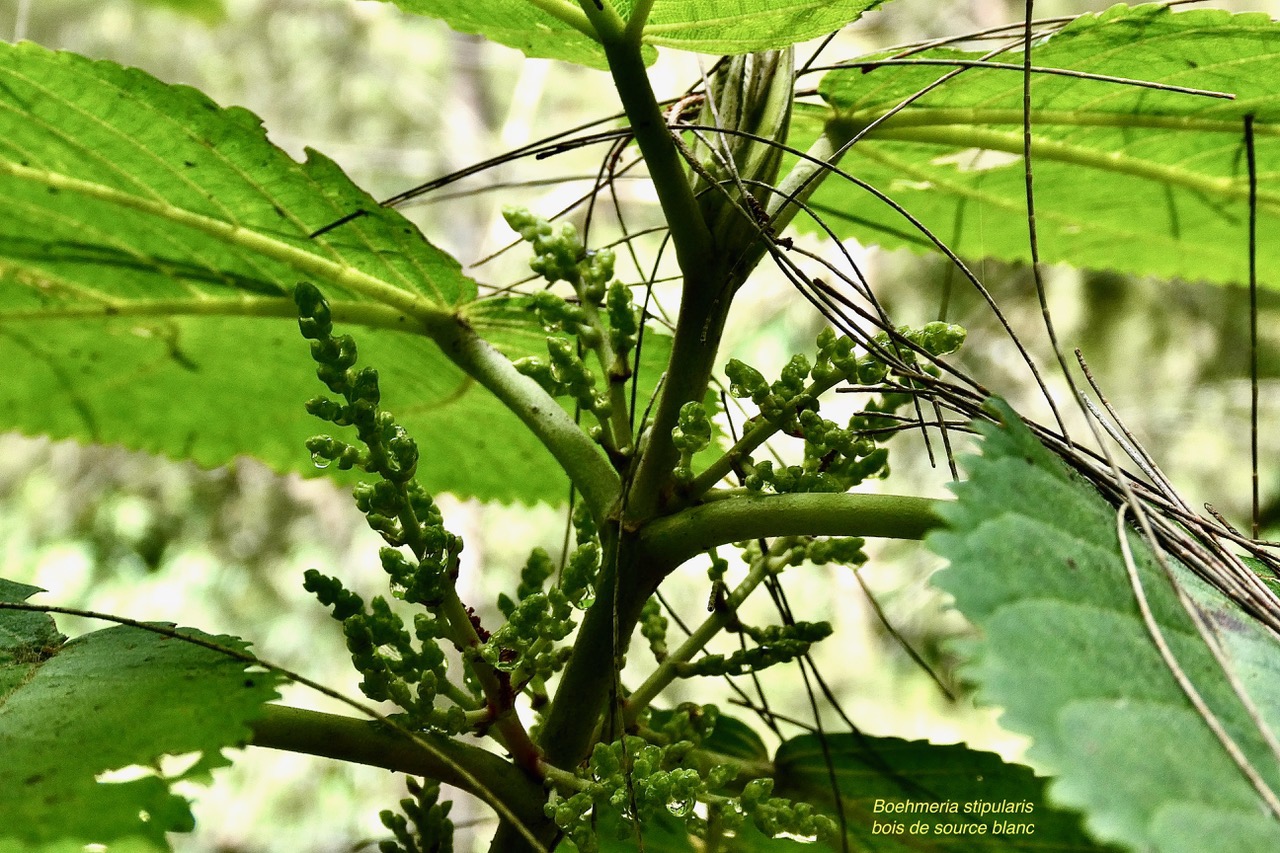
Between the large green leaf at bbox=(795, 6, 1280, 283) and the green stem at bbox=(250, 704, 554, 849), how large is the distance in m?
0.65

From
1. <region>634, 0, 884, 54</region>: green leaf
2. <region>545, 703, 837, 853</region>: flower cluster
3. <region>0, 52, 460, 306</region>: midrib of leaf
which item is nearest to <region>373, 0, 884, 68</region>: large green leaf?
<region>634, 0, 884, 54</region>: green leaf

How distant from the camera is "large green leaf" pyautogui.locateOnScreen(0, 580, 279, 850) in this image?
22.8 inches

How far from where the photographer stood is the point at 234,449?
1424mm

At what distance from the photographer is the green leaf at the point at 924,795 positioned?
101 cm

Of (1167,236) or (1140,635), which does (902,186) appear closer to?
(1167,236)

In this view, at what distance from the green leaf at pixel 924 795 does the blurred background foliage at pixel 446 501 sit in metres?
2.80

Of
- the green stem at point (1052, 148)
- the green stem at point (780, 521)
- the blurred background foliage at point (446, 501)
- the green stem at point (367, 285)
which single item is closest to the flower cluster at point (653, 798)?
the green stem at point (780, 521)

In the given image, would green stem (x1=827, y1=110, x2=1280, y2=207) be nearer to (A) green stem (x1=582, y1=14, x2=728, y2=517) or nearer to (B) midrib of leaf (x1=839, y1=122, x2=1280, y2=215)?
(B) midrib of leaf (x1=839, y1=122, x2=1280, y2=215)

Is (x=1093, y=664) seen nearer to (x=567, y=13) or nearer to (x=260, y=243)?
(x=567, y=13)

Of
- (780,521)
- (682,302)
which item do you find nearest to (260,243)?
(682,302)

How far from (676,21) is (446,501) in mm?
4914

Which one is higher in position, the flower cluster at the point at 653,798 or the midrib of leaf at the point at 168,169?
the midrib of leaf at the point at 168,169

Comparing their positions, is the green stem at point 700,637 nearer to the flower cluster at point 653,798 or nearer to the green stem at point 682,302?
the flower cluster at point 653,798

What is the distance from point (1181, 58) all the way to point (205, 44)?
962 cm
